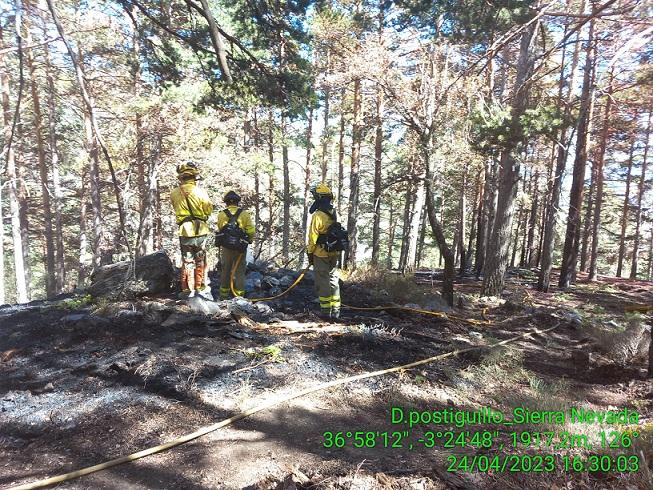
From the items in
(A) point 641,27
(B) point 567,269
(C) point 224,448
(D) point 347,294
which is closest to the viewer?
A: (C) point 224,448

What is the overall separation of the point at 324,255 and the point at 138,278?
4.03 metres

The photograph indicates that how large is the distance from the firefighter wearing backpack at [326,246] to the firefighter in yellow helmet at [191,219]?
1.88m

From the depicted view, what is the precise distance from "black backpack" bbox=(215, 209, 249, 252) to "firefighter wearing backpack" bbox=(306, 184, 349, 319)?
1423 millimetres

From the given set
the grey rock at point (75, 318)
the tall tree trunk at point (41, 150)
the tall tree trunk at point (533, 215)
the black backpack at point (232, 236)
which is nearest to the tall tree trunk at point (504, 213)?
the black backpack at point (232, 236)

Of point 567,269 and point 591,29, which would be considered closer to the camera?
point 591,29

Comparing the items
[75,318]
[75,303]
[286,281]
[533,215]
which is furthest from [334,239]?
[533,215]

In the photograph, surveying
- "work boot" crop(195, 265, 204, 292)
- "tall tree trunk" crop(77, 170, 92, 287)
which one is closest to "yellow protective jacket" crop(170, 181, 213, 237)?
"work boot" crop(195, 265, 204, 292)

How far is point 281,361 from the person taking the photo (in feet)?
14.8

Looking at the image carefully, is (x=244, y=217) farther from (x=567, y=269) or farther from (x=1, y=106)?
(x=1, y=106)

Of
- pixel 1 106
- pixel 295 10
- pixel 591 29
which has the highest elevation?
pixel 591 29

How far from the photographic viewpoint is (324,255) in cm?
632

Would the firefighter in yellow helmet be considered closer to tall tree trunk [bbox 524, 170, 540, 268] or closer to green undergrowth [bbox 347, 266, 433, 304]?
green undergrowth [bbox 347, 266, 433, 304]

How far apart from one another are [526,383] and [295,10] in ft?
19.3

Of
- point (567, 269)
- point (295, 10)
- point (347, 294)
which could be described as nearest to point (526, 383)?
point (347, 294)
